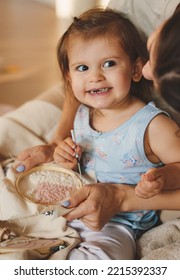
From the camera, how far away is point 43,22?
0.75 metres

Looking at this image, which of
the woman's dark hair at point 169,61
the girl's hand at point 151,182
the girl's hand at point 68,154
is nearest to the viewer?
the woman's dark hair at point 169,61

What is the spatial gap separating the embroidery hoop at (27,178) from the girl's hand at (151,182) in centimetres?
11

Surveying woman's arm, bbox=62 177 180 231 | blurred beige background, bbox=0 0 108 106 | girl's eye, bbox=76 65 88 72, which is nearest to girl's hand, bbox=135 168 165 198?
woman's arm, bbox=62 177 180 231

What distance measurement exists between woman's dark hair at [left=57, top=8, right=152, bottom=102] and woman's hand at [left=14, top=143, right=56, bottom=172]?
15cm

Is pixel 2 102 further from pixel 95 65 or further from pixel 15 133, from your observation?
pixel 95 65

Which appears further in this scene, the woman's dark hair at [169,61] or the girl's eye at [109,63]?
the girl's eye at [109,63]

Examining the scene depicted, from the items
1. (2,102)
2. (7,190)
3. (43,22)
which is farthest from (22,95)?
(7,190)

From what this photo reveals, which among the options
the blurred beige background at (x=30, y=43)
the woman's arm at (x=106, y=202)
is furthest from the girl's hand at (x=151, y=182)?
the blurred beige background at (x=30, y=43)

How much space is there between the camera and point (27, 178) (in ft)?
2.13

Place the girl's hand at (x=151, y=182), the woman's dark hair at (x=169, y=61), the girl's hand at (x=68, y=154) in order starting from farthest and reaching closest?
1. the girl's hand at (x=68, y=154)
2. the girl's hand at (x=151, y=182)
3. the woman's dark hair at (x=169, y=61)

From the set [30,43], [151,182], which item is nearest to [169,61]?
[151,182]

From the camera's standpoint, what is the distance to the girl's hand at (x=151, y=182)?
530 millimetres

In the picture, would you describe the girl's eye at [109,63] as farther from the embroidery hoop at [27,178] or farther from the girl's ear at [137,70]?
the embroidery hoop at [27,178]
